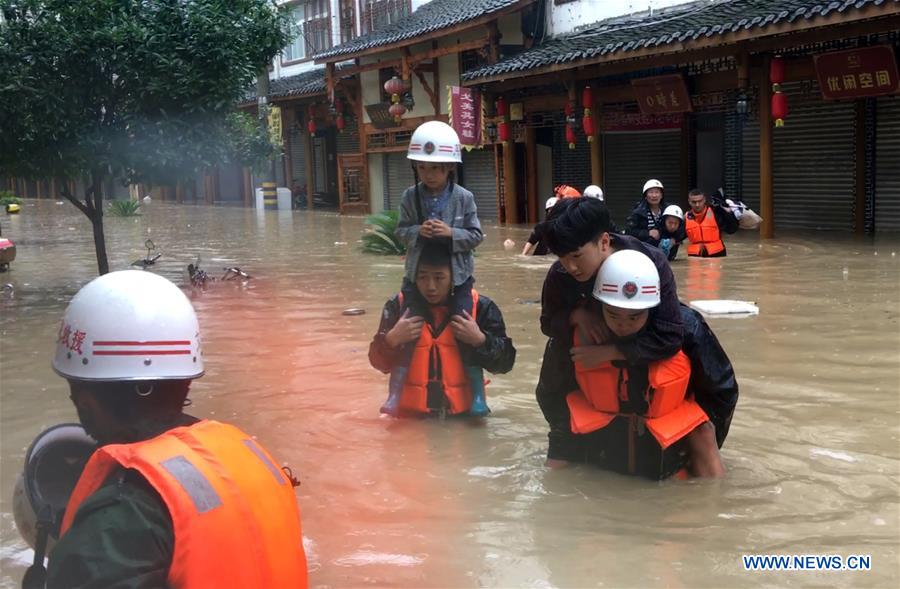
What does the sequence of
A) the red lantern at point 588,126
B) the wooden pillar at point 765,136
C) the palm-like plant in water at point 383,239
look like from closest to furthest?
the wooden pillar at point 765,136
the palm-like plant in water at point 383,239
the red lantern at point 588,126

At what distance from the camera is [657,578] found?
3.46m

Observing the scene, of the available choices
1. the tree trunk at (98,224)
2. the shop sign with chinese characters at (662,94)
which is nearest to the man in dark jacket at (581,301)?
the tree trunk at (98,224)

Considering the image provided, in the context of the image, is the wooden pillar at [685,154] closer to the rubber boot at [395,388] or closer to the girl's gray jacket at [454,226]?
the girl's gray jacket at [454,226]

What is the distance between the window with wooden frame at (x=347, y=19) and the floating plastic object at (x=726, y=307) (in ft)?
78.3

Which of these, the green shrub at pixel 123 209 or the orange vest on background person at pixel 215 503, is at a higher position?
the green shrub at pixel 123 209

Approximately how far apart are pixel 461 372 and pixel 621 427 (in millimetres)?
1252

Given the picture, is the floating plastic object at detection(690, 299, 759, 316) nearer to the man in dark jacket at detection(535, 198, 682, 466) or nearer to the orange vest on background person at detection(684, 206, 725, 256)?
the orange vest on background person at detection(684, 206, 725, 256)

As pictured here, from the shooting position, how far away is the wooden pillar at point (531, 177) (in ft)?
70.8

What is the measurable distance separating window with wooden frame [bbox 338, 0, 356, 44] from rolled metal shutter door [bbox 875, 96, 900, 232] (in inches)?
753

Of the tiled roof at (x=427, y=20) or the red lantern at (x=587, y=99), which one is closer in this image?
the red lantern at (x=587, y=99)

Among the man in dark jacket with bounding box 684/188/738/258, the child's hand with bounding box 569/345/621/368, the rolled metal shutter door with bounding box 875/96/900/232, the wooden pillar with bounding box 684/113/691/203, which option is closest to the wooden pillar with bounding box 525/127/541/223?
the wooden pillar with bounding box 684/113/691/203

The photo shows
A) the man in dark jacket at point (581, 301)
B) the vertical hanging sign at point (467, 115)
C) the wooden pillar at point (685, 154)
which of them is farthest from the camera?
the vertical hanging sign at point (467, 115)

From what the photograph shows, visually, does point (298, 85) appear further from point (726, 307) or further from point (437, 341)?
point (437, 341)

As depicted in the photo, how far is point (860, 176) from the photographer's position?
15.7 metres
